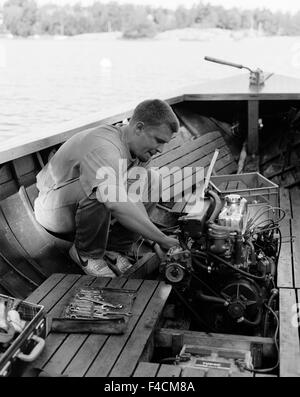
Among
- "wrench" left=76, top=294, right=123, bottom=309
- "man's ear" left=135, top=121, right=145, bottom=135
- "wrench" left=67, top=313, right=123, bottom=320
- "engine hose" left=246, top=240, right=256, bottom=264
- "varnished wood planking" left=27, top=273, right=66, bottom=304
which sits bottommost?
"varnished wood planking" left=27, top=273, right=66, bottom=304

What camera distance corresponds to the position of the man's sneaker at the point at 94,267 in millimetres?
2934

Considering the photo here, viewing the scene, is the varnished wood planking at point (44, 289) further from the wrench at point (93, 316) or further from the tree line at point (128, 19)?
the tree line at point (128, 19)

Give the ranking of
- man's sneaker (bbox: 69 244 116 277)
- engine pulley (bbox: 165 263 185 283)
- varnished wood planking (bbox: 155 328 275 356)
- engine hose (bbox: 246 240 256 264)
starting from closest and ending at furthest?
varnished wood planking (bbox: 155 328 275 356) < engine pulley (bbox: 165 263 185 283) < engine hose (bbox: 246 240 256 264) < man's sneaker (bbox: 69 244 116 277)

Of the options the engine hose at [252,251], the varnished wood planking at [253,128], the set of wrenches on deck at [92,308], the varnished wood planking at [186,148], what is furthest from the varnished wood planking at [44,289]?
the varnished wood planking at [253,128]

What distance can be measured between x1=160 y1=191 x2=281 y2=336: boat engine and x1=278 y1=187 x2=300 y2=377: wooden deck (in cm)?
8

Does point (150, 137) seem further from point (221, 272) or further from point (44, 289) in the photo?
point (44, 289)

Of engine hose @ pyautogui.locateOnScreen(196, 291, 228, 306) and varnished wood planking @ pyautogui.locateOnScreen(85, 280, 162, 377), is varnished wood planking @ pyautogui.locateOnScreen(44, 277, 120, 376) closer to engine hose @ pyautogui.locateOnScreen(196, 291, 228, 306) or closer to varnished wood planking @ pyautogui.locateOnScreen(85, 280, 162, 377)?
varnished wood planking @ pyautogui.locateOnScreen(85, 280, 162, 377)

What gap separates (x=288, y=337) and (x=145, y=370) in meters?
0.62

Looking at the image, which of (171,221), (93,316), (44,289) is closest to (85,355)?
(93,316)

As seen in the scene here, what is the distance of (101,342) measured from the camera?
2137 mm

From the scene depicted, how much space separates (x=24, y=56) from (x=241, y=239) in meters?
30.7

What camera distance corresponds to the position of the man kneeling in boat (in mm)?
2557

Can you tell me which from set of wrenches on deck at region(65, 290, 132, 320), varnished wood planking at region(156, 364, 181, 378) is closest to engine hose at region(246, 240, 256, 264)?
set of wrenches on deck at region(65, 290, 132, 320)

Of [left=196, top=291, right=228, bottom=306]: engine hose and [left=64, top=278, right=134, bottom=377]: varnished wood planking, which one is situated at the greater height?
[left=64, top=278, right=134, bottom=377]: varnished wood planking
